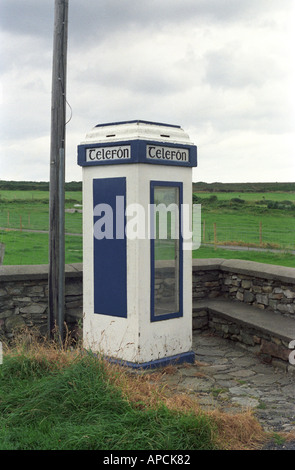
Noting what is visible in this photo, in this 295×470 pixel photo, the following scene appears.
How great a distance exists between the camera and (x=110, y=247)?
22.2ft

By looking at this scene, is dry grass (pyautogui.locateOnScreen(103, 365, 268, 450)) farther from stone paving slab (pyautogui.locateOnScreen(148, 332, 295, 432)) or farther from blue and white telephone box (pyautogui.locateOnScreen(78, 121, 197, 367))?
blue and white telephone box (pyautogui.locateOnScreen(78, 121, 197, 367))

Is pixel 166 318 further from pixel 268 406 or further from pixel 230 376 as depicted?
pixel 268 406

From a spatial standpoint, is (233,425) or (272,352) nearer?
(233,425)

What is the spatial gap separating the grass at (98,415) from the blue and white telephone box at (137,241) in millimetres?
956

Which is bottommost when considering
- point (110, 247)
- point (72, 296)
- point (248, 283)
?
point (72, 296)

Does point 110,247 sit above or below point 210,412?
above

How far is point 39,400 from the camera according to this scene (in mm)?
5133

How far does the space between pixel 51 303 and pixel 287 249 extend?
25.7 metres

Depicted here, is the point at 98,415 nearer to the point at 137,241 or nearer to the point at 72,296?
the point at 137,241

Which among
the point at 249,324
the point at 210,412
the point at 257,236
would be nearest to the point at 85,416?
the point at 210,412

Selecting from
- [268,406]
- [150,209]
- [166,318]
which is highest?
[150,209]

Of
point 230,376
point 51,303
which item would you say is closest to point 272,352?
point 230,376

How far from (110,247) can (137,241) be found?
16.2 inches
